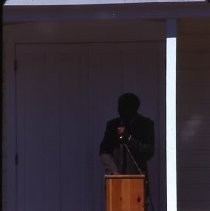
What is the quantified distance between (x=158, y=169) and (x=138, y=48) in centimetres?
142

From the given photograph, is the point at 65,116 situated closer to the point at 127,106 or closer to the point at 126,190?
the point at 127,106

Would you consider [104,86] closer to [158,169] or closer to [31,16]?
[158,169]

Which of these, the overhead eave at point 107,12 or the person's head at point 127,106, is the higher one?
the overhead eave at point 107,12

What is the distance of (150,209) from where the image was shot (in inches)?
388

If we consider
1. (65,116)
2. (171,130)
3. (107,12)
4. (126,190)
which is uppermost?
(107,12)

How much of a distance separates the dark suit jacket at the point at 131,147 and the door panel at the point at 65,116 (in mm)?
1269

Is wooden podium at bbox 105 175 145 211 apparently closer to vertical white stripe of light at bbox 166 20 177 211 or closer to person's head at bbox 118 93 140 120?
vertical white stripe of light at bbox 166 20 177 211

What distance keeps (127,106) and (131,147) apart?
422 millimetres

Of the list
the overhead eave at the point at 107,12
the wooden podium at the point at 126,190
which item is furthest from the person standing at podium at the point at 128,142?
the overhead eave at the point at 107,12

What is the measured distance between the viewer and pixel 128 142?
878 cm

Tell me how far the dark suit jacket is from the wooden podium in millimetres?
485

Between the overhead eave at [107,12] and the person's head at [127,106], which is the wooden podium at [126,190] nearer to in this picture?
the person's head at [127,106]

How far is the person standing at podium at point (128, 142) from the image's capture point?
8.83 metres

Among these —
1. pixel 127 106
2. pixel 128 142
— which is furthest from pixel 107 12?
pixel 128 142
